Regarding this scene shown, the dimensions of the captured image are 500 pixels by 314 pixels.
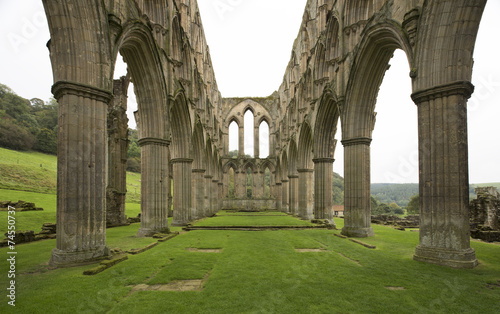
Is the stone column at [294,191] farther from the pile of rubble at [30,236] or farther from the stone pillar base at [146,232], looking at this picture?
the pile of rubble at [30,236]

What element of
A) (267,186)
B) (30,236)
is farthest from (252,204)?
(30,236)

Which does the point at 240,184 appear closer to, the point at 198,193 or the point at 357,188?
the point at 198,193

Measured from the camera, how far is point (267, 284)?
5254 mm

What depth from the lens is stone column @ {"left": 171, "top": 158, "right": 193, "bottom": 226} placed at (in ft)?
52.3

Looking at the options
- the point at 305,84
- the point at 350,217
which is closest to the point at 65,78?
the point at 350,217

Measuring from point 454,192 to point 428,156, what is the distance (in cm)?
106

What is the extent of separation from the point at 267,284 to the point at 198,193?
16685 mm

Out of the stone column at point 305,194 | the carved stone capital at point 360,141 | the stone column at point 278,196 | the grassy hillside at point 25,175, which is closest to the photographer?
the carved stone capital at point 360,141

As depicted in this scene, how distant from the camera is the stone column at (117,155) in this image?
17.0 meters

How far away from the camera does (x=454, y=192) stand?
6.80 metres

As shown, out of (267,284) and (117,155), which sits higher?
(117,155)

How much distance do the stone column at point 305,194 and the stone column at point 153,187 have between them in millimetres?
12155

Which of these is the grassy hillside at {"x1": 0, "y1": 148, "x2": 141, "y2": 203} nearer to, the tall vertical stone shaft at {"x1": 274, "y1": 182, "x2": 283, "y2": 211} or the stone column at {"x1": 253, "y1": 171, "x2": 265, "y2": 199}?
the stone column at {"x1": 253, "y1": 171, "x2": 265, "y2": 199}

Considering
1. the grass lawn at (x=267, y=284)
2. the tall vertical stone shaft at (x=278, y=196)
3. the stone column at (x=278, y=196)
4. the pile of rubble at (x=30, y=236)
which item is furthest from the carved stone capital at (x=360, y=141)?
the stone column at (x=278, y=196)
